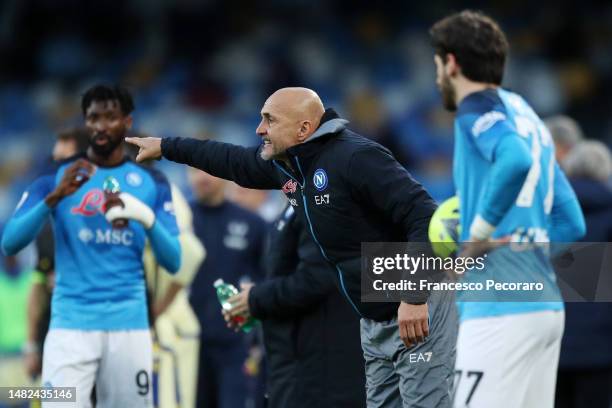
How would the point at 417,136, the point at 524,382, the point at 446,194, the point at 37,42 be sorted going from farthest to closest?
the point at 37,42 → the point at 417,136 → the point at 446,194 → the point at 524,382

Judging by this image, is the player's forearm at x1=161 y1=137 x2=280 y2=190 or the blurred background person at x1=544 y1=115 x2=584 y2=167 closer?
the player's forearm at x1=161 y1=137 x2=280 y2=190

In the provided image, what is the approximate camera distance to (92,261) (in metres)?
6.66

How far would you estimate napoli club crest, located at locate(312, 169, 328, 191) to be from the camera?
5.44 metres

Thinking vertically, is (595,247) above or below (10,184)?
below

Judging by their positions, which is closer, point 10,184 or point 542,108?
point 10,184

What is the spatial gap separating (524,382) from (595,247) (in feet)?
5.37

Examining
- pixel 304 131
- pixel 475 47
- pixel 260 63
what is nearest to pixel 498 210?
pixel 475 47

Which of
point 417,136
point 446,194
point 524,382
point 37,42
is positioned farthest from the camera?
point 37,42

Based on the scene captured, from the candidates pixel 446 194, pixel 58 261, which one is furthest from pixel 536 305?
pixel 446 194

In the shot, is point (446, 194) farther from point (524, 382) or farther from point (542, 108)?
point (524, 382)

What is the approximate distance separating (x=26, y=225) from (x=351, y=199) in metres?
2.11

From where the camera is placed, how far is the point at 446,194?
49.9ft

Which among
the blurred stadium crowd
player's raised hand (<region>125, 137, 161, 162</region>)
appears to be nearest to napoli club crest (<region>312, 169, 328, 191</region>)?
player's raised hand (<region>125, 137, 161, 162</region>)
